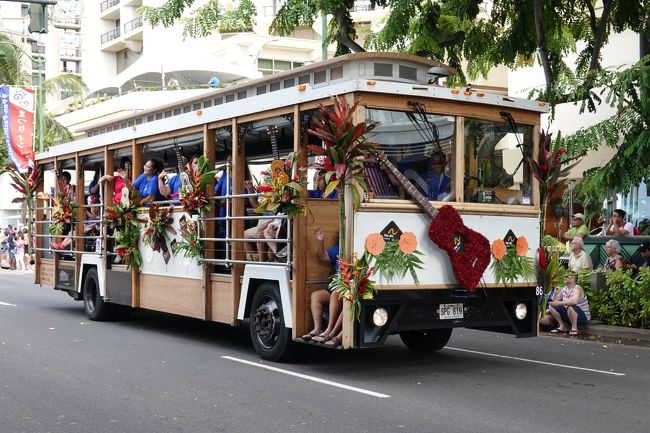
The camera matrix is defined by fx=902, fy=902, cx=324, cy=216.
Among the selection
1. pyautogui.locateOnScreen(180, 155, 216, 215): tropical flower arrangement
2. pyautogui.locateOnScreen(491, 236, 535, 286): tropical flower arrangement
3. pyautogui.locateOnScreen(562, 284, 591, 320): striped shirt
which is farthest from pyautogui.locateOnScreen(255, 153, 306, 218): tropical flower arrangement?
pyautogui.locateOnScreen(562, 284, 591, 320): striped shirt

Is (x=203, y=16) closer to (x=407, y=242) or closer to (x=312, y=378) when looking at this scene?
(x=407, y=242)

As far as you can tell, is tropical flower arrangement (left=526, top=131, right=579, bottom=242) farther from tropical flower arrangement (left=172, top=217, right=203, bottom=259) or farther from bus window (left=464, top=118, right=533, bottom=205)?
tropical flower arrangement (left=172, top=217, right=203, bottom=259)

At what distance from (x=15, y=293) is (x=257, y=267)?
41.6ft

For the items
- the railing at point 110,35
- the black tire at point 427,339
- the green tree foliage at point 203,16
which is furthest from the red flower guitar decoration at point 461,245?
the railing at point 110,35

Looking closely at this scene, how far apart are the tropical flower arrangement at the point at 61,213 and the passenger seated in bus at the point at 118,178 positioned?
5.65ft

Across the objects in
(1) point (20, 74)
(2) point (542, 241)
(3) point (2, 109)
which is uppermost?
(1) point (20, 74)

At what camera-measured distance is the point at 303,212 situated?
9.46 m

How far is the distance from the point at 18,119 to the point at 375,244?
23.8 m

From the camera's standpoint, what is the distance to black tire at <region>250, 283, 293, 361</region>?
977 cm

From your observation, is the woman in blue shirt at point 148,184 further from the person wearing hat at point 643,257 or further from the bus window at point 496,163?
the person wearing hat at point 643,257

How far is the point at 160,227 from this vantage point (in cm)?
1218

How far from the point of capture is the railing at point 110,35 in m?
61.0

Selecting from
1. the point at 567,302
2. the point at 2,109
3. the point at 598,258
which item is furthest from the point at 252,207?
the point at 2,109

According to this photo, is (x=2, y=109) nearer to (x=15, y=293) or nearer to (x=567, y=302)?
(x=15, y=293)
